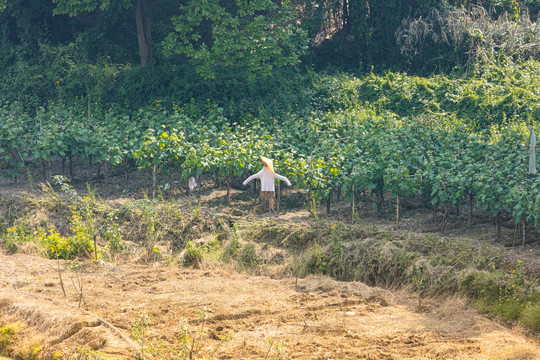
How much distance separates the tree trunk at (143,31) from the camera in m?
15.9

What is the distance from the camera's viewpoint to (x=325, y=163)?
35.6 feet

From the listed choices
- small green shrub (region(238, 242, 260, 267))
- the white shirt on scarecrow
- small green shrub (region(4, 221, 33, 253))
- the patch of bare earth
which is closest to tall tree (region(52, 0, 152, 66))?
small green shrub (region(4, 221, 33, 253))

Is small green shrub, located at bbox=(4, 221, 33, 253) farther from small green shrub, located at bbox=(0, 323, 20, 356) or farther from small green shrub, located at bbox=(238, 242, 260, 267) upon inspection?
small green shrub, located at bbox=(238, 242, 260, 267)

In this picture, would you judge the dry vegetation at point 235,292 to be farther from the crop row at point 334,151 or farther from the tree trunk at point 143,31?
the tree trunk at point 143,31

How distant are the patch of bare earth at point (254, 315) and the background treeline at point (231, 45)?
23.2 feet

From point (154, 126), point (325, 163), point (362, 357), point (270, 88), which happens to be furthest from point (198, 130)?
point (362, 357)

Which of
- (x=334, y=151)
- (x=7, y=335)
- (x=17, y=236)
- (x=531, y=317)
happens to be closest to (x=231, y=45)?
(x=334, y=151)

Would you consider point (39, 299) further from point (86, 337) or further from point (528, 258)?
point (528, 258)

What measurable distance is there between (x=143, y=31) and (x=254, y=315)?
425 inches

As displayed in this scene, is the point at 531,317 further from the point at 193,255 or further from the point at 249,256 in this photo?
the point at 193,255

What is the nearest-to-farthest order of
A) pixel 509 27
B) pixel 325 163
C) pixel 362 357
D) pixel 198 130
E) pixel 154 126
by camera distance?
1. pixel 362 357
2. pixel 325 163
3. pixel 198 130
4. pixel 154 126
5. pixel 509 27

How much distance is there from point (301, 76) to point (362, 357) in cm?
1092

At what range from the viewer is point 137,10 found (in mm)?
15891

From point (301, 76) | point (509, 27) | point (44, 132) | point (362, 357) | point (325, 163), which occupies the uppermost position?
point (509, 27)
